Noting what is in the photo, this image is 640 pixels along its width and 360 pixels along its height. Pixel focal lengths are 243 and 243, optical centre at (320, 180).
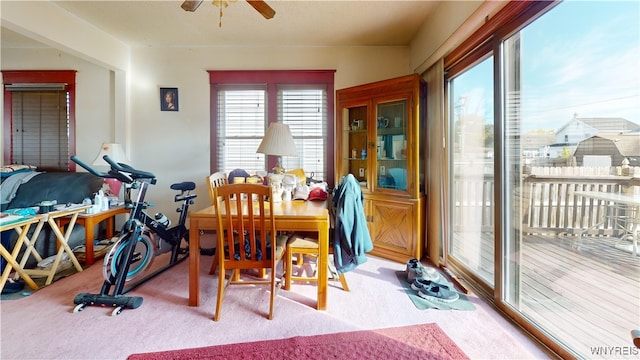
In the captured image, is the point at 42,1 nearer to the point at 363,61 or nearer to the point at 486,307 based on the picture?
the point at 363,61

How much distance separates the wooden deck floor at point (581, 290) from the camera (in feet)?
4.00

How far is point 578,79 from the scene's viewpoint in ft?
4.47

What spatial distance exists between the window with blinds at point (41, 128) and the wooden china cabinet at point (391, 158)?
393 centimetres

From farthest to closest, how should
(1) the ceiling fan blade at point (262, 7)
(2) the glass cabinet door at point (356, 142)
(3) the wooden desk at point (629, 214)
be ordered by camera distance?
(2) the glass cabinet door at point (356, 142)
(1) the ceiling fan blade at point (262, 7)
(3) the wooden desk at point (629, 214)

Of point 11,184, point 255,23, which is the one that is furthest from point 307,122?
point 11,184

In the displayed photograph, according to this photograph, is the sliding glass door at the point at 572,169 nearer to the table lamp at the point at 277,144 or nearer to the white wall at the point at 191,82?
the table lamp at the point at 277,144

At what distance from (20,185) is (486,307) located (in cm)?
516

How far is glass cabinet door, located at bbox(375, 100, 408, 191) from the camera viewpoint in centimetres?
277

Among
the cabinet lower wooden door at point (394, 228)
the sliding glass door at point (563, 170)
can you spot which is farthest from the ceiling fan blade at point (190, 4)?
the cabinet lower wooden door at point (394, 228)

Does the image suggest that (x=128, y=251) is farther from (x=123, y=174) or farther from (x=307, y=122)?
(x=307, y=122)

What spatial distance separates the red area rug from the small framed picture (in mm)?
3152

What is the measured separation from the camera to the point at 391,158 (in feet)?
9.58

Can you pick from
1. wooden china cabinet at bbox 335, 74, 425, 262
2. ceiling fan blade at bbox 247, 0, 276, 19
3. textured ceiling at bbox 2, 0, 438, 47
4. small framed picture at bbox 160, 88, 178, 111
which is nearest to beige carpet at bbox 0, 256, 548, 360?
wooden china cabinet at bbox 335, 74, 425, 262

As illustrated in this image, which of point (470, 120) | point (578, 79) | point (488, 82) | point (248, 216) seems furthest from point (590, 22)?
point (248, 216)
